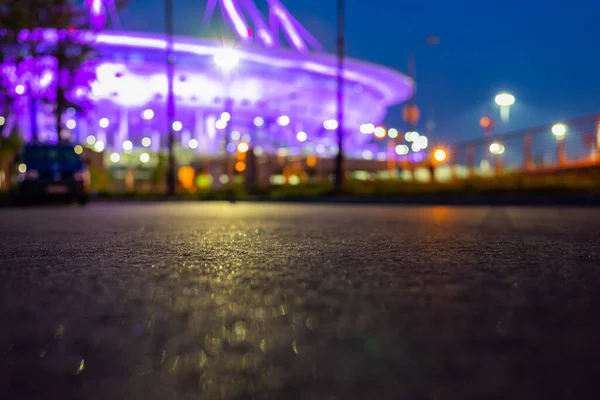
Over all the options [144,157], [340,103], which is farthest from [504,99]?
[144,157]

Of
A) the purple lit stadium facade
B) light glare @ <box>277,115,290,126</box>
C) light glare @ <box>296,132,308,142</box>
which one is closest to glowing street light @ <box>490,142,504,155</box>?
the purple lit stadium facade

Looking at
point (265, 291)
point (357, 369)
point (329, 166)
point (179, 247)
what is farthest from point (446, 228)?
point (329, 166)

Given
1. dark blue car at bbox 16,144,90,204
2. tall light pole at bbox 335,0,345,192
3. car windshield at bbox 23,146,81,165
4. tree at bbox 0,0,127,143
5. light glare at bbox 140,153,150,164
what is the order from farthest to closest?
light glare at bbox 140,153,150,164
tree at bbox 0,0,127,143
tall light pole at bbox 335,0,345,192
car windshield at bbox 23,146,81,165
dark blue car at bbox 16,144,90,204

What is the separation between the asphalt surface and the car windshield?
14.2 metres

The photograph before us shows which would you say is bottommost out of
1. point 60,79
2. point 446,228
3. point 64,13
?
point 446,228

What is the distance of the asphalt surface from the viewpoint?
68.2 inches

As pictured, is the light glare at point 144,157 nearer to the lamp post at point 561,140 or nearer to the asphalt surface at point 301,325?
the lamp post at point 561,140

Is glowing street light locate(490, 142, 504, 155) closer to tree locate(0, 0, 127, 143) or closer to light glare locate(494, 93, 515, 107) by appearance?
light glare locate(494, 93, 515, 107)

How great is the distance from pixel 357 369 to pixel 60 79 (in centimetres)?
2611

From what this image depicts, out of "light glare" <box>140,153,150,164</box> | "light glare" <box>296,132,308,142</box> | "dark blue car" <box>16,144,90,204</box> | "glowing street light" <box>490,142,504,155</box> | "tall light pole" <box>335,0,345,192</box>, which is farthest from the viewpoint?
"light glare" <box>296,132,308,142</box>

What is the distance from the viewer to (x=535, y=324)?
2387 mm

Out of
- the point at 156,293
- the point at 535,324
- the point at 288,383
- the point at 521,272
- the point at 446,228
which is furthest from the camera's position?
the point at 446,228

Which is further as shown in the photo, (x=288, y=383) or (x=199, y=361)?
(x=199, y=361)

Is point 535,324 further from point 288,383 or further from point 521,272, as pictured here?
point 521,272
